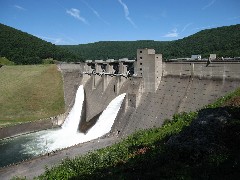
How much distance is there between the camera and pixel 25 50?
10306 centimetres

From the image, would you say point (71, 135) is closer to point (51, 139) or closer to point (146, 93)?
point (51, 139)

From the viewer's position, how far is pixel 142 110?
119 feet

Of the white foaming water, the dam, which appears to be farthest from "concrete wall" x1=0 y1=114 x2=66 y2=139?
the dam

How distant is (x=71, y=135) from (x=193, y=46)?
219 feet

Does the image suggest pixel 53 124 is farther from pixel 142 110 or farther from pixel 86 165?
pixel 86 165

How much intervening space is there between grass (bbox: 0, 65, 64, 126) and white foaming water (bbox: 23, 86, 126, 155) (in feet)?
24.1

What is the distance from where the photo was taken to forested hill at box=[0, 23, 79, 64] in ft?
319

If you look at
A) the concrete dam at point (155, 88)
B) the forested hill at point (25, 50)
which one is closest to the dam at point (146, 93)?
the concrete dam at point (155, 88)

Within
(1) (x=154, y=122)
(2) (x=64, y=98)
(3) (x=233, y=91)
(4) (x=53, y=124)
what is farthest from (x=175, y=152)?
(2) (x=64, y=98)

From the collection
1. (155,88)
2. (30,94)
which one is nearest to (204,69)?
(155,88)

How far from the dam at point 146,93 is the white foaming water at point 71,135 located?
1.37 m

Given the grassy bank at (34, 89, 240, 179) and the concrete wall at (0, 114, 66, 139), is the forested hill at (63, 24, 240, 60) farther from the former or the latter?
the grassy bank at (34, 89, 240, 179)

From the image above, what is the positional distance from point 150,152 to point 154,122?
16383mm

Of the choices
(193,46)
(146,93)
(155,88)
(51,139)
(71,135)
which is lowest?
(51,139)
